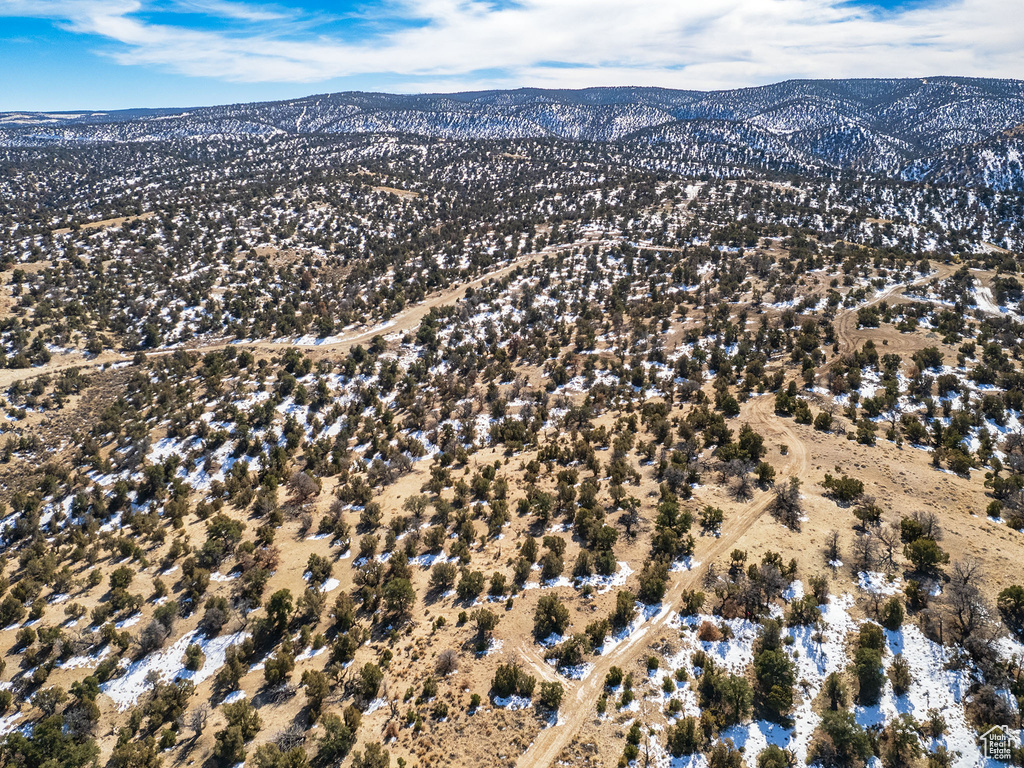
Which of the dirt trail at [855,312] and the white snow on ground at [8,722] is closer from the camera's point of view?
the white snow on ground at [8,722]

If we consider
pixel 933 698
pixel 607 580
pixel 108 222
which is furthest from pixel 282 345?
Answer: pixel 933 698

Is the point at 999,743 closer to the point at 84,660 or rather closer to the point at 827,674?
the point at 827,674

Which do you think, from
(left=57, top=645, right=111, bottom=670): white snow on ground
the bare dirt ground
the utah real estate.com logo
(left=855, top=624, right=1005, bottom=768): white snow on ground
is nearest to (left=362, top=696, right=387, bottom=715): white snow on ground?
(left=57, top=645, right=111, bottom=670): white snow on ground

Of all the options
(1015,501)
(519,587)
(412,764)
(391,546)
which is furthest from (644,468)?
(412,764)

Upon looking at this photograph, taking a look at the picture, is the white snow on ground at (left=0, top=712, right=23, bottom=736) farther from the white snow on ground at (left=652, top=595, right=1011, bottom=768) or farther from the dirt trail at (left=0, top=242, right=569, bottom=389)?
the dirt trail at (left=0, top=242, right=569, bottom=389)

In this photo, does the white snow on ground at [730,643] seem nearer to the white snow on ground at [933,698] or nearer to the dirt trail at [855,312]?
the white snow on ground at [933,698]

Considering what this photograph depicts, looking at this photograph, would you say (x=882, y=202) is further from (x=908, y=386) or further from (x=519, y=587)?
(x=519, y=587)

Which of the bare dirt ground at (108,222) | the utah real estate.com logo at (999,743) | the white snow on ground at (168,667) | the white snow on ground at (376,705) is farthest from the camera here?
the bare dirt ground at (108,222)

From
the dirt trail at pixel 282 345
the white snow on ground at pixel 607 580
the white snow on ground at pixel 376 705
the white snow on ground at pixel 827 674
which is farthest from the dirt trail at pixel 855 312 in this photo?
the white snow on ground at pixel 376 705
